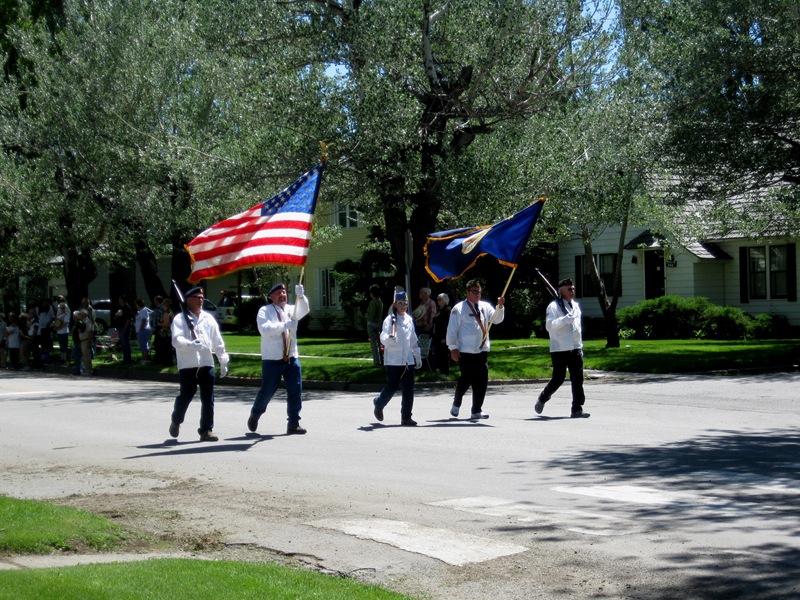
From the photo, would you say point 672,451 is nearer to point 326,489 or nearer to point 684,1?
point 326,489

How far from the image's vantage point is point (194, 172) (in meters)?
23.1

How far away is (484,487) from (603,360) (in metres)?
15.5

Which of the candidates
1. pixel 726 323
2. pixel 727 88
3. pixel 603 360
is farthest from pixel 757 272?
pixel 727 88

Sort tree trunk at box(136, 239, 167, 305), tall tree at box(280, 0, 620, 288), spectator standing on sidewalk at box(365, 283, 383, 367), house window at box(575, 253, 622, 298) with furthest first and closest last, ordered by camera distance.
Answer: house window at box(575, 253, 622, 298) < tree trunk at box(136, 239, 167, 305) < spectator standing on sidewalk at box(365, 283, 383, 367) < tall tree at box(280, 0, 620, 288)

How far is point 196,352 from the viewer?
13047 millimetres

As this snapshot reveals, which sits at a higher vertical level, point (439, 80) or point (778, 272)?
point (439, 80)

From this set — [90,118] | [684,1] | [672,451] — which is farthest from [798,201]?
[90,118]

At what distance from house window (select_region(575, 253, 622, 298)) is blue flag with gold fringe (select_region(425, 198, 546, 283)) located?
75.1ft

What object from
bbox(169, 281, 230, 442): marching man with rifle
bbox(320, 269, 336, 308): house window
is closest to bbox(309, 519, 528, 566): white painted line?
bbox(169, 281, 230, 442): marching man with rifle

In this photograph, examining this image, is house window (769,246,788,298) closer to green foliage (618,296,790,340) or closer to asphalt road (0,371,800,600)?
green foliage (618,296,790,340)

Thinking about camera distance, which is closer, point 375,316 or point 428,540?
point 428,540

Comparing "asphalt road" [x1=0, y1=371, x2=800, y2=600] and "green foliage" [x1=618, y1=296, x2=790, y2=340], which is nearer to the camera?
"asphalt road" [x1=0, y1=371, x2=800, y2=600]

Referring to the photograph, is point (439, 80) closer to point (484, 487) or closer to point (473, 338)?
point (473, 338)

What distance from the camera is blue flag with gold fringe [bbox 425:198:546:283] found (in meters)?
15.8
